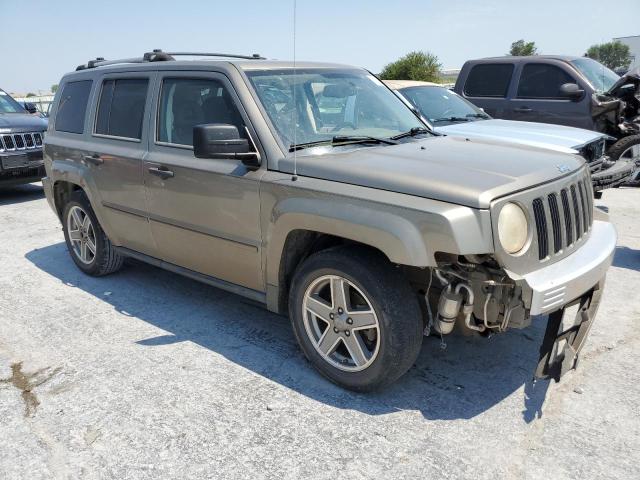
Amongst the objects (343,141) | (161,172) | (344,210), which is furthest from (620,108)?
(161,172)

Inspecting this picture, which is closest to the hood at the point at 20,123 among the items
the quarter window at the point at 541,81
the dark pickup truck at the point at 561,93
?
the dark pickup truck at the point at 561,93

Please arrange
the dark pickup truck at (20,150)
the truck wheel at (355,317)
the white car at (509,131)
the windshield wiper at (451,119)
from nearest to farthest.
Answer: the truck wheel at (355,317) < the white car at (509,131) < the windshield wiper at (451,119) < the dark pickup truck at (20,150)

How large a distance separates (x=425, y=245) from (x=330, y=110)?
5.07 ft

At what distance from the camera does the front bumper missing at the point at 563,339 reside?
9.65 ft

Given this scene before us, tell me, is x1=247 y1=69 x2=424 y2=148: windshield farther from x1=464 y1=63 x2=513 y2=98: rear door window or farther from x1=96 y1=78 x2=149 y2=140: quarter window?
x1=464 y1=63 x2=513 y2=98: rear door window

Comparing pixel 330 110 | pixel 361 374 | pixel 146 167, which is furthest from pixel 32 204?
pixel 361 374

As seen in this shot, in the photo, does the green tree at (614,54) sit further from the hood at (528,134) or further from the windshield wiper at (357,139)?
the windshield wiper at (357,139)

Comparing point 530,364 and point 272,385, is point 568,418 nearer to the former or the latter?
point 530,364

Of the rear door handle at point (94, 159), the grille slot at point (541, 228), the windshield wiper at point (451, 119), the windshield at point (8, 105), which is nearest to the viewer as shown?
the grille slot at point (541, 228)

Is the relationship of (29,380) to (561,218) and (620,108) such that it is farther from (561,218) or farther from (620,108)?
(620,108)

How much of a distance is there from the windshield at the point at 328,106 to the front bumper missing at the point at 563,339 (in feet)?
5.51

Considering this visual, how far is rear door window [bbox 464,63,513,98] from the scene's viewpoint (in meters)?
9.07

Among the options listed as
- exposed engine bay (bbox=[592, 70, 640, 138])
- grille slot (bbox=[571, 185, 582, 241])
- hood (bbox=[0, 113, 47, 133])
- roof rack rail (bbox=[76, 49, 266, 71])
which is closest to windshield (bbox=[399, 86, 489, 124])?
exposed engine bay (bbox=[592, 70, 640, 138])

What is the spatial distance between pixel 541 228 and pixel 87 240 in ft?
13.8
